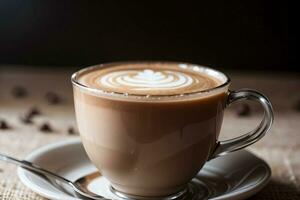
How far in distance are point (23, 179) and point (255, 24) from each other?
973mm

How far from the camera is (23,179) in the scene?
762 millimetres

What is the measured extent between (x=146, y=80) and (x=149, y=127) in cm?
11

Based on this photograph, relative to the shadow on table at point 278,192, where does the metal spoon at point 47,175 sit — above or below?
above

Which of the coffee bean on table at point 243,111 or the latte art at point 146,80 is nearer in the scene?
the latte art at point 146,80

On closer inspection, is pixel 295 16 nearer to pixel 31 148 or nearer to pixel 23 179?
pixel 31 148

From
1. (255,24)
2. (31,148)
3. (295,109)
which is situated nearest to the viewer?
(31,148)

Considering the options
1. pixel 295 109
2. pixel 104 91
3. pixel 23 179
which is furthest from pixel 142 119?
pixel 295 109

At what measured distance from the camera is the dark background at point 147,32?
5.07 ft

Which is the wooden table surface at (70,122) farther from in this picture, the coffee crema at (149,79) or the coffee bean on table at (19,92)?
the coffee crema at (149,79)

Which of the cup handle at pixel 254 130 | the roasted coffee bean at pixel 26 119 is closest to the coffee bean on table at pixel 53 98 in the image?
the roasted coffee bean at pixel 26 119

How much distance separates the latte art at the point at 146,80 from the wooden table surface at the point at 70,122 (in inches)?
7.8

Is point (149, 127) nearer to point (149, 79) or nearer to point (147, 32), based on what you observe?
point (149, 79)

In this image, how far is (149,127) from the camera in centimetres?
71

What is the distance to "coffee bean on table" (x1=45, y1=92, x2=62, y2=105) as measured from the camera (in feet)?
4.49
